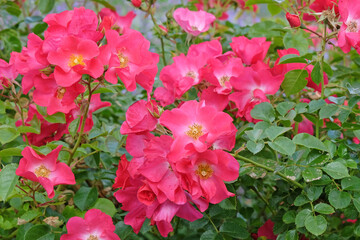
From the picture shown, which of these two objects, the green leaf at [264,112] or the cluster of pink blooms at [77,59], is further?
the green leaf at [264,112]

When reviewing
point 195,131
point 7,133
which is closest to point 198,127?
point 195,131

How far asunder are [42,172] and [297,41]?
0.70 meters

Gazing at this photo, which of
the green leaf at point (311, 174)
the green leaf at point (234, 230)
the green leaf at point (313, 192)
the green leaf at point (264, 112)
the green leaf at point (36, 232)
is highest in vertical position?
the green leaf at point (264, 112)

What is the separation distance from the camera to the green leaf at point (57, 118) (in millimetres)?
1063

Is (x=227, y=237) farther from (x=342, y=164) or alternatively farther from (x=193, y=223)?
(x=342, y=164)

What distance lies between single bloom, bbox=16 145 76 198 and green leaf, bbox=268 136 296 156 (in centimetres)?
Result: 41

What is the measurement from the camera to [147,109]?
0.88 m

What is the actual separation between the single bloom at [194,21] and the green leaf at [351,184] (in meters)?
0.59

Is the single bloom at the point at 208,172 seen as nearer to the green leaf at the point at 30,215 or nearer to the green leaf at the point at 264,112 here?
the green leaf at the point at 264,112

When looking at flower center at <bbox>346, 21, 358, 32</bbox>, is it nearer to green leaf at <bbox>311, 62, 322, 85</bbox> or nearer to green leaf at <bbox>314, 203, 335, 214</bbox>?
green leaf at <bbox>311, 62, 322, 85</bbox>

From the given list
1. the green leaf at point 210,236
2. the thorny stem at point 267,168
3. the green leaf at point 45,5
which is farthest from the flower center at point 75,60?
the green leaf at point 45,5

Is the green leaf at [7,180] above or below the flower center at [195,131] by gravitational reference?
below

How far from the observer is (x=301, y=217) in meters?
0.90

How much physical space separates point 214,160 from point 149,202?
0.15m
